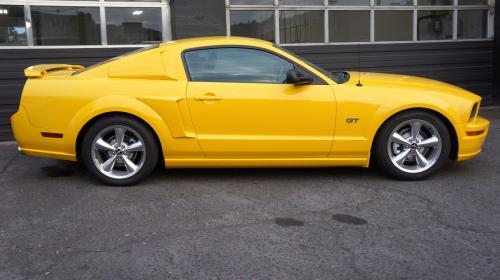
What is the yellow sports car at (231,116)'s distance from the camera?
5191mm

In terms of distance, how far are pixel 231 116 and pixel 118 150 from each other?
1164 mm

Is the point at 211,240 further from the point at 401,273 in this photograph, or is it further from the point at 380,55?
the point at 380,55

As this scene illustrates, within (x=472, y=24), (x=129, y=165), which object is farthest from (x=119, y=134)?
(x=472, y=24)

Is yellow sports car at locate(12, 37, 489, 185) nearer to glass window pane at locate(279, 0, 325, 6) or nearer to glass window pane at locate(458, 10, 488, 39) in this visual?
glass window pane at locate(279, 0, 325, 6)

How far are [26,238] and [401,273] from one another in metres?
2.72

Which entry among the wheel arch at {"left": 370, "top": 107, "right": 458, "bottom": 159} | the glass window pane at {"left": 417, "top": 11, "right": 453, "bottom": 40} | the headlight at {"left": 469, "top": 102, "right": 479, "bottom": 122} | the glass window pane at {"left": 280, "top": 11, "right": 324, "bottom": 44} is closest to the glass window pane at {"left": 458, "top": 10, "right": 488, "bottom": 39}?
the glass window pane at {"left": 417, "top": 11, "right": 453, "bottom": 40}

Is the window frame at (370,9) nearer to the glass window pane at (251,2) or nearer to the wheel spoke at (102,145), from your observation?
the glass window pane at (251,2)

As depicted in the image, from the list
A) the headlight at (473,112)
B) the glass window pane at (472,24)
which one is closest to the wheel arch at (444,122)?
the headlight at (473,112)

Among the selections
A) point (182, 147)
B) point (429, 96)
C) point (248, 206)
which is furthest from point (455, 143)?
point (182, 147)

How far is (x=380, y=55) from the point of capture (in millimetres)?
9852

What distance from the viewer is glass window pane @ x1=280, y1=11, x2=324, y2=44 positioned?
948 centimetres

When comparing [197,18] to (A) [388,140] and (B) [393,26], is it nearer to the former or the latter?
(B) [393,26]

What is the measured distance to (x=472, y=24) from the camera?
10.6m

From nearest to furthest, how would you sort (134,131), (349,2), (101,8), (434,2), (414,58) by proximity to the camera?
(134,131), (101,8), (349,2), (414,58), (434,2)
